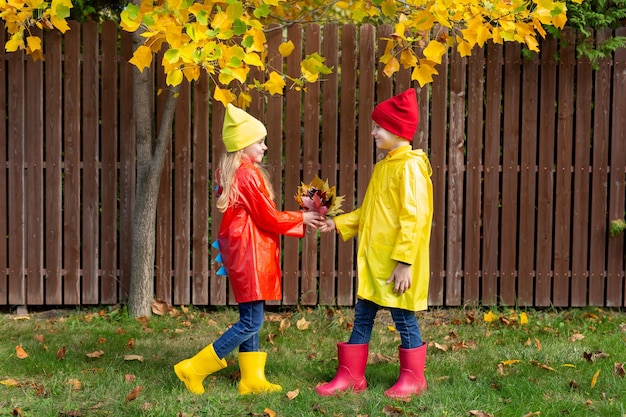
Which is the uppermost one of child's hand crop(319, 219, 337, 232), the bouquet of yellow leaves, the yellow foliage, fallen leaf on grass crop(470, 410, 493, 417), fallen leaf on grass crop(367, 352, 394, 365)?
the yellow foliage

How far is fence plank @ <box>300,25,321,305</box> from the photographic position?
223 inches

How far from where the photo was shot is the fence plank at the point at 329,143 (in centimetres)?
568

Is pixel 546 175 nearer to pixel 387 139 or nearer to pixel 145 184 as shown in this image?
pixel 387 139

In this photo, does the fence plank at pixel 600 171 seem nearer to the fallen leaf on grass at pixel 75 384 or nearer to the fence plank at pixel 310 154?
the fence plank at pixel 310 154

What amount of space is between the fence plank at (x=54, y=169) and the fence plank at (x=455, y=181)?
2934 millimetres

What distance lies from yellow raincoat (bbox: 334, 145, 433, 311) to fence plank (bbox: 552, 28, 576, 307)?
6.95 feet

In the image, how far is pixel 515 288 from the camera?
588 centimetres

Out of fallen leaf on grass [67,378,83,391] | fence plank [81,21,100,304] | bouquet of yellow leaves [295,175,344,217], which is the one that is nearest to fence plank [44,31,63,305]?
fence plank [81,21,100,304]

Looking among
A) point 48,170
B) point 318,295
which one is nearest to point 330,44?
point 318,295

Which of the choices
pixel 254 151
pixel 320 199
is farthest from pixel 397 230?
pixel 254 151

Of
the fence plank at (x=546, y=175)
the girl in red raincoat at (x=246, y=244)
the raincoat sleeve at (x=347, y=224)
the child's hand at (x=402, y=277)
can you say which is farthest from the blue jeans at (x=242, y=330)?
the fence plank at (x=546, y=175)

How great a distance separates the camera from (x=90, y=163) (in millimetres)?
5691

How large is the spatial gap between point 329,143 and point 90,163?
1800 millimetres

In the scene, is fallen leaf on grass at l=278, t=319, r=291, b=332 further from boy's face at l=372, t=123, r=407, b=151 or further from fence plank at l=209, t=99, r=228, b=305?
boy's face at l=372, t=123, r=407, b=151
